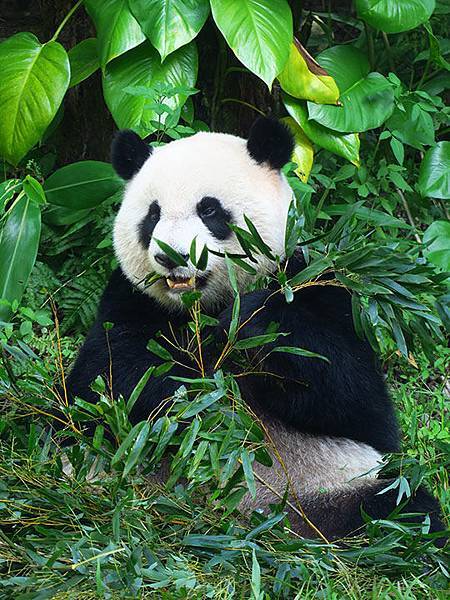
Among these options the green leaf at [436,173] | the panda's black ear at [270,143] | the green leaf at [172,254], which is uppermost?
the panda's black ear at [270,143]

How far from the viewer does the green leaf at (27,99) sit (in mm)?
5320

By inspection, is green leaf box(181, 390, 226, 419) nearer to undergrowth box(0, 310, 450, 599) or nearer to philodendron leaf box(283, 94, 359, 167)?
undergrowth box(0, 310, 450, 599)

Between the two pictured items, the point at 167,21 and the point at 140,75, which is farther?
the point at 140,75

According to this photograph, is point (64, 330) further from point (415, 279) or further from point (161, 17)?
point (415, 279)

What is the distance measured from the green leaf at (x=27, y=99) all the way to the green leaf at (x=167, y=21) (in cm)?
50

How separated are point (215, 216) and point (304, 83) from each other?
197cm

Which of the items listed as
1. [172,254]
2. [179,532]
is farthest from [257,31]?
[179,532]

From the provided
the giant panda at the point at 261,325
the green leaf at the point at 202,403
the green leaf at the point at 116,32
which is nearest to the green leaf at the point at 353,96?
the green leaf at the point at 116,32

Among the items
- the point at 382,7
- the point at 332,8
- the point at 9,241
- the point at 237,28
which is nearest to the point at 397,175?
the point at 382,7

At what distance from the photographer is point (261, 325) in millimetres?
3502

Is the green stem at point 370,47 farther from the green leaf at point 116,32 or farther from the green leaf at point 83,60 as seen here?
the green leaf at point 83,60

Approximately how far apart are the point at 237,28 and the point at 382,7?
3.04 feet

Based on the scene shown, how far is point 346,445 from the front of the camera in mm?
3771

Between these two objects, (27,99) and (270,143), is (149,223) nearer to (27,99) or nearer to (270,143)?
(270,143)
